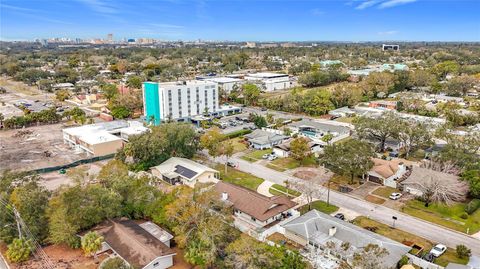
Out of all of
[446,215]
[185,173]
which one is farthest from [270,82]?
[446,215]

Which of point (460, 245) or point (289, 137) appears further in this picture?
point (289, 137)

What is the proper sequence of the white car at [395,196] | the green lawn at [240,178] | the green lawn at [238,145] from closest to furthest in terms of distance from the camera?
the white car at [395,196]
the green lawn at [240,178]
the green lawn at [238,145]

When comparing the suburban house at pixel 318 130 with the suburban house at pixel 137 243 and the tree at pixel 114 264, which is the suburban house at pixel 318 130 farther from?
the tree at pixel 114 264

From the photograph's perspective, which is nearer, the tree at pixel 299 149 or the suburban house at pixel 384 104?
the tree at pixel 299 149

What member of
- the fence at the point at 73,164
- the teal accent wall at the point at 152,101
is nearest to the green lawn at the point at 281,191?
the fence at the point at 73,164

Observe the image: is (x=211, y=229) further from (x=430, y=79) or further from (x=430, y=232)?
(x=430, y=79)

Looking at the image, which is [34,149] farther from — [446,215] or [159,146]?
[446,215]

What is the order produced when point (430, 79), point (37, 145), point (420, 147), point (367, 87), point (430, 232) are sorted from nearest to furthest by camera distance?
point (430, 232), point (420, 147), point (37, 145), point (367, 87), point (430, 79)

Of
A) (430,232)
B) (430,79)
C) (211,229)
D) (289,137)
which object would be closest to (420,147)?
(289,137)
